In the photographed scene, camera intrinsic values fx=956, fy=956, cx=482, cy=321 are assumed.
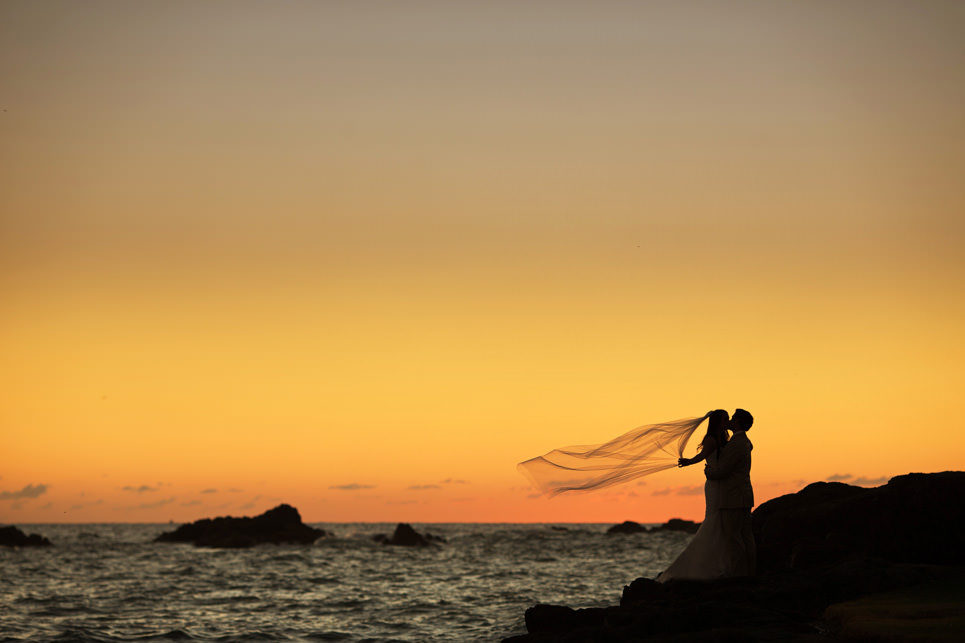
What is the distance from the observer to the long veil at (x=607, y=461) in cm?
1811

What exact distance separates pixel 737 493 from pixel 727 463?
0.61 meters

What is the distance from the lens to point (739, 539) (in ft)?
53.6

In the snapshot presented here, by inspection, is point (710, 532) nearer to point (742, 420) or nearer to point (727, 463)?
point (727, 463)

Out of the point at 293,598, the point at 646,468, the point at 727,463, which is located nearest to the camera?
the point at 727,463

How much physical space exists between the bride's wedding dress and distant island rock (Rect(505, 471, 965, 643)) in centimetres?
38

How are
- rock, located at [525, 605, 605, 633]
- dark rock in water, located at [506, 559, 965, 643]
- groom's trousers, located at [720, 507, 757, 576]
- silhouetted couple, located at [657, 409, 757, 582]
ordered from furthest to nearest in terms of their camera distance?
groom's trousers, located at [720, 507, 757, 576] → silhouetted couple, located at [657, 409, 757, 582] → rock, located at [525, 605, 605, 633] → dark rock in water, located at [506, 559, 965, 643]

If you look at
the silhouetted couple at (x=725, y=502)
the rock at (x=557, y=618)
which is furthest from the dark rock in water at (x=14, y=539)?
the silhouetted couple at (x=725, y=502)

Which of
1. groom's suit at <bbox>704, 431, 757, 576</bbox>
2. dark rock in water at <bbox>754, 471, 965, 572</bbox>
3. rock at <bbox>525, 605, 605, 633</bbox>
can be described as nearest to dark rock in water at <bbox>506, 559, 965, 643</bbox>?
rock at <bbox>525, 605, 605, 633</bbox>

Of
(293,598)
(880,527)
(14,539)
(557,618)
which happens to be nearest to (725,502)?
(557,618)

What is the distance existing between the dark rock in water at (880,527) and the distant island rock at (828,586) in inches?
0.8

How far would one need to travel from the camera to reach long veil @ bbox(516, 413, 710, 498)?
18.1m

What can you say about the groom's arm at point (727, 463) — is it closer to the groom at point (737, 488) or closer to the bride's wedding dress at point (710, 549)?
the groom at point (737, 488)

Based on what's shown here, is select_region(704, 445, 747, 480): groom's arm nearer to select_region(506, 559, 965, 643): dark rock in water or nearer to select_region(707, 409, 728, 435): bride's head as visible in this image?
A: select_region(707, 409, 728, 435): bride's head

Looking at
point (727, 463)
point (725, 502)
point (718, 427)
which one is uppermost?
point (718, 427)
